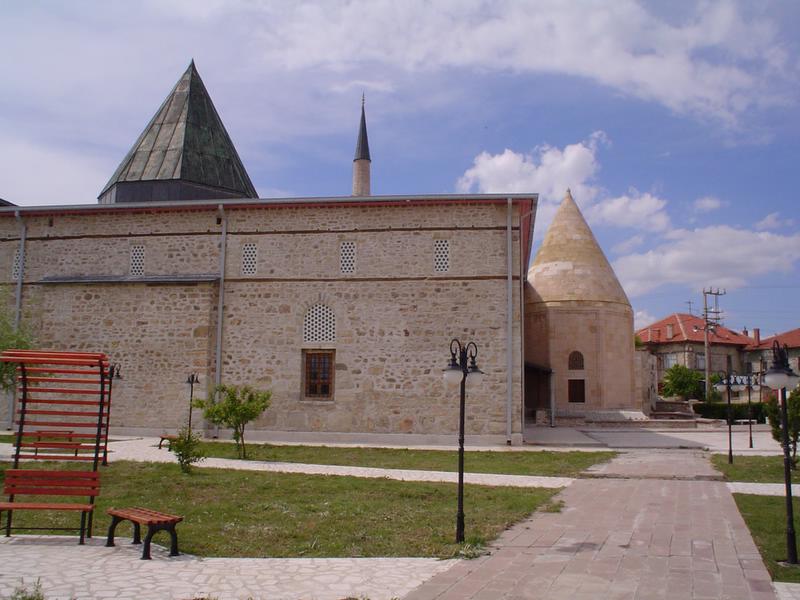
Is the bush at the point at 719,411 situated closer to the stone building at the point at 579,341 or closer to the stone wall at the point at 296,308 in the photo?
the stone building at the point at 579,341

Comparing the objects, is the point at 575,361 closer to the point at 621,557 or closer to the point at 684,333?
the point at 621,557

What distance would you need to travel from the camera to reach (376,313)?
1844 cm

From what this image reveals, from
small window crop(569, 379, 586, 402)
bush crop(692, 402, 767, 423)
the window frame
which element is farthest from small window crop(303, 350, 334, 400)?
bush crop(692, 402, 767, 423)

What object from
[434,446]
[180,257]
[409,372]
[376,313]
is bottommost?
[434,446]

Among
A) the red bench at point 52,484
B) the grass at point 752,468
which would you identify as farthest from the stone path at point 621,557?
the red bench at point 52,484

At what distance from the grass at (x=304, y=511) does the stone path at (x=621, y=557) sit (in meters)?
0.51

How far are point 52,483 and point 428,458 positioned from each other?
29.0 ft

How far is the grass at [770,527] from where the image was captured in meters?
5.89

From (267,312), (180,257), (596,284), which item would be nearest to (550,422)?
(596,284)

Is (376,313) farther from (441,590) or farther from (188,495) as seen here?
(441,590)

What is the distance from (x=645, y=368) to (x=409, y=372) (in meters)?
17.0

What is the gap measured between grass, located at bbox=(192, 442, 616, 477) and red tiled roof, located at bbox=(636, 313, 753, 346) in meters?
40.2

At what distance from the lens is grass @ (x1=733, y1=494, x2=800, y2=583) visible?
5891 millimetres

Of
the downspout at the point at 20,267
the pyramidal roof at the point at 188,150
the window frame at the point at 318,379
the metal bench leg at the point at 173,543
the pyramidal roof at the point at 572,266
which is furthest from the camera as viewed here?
the pyramidal roof at the point at 572,266
